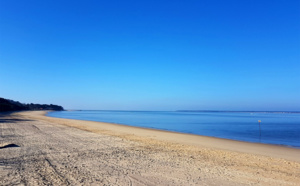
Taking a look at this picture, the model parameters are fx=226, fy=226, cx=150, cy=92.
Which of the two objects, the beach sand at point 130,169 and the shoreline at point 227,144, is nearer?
the beach sand at point 130,169

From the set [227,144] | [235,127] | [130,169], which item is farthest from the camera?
[235,127]

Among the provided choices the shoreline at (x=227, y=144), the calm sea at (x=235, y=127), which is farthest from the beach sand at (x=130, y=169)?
the calm sea at (x=235, y=127)

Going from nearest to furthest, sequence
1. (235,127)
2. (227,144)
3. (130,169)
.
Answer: (130,169) → (227,144) → (235,127)

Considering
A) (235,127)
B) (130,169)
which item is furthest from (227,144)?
(235,127)

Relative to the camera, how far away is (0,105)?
6241cm

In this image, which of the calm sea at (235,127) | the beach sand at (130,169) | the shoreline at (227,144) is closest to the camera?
the beach sand at (130,169)

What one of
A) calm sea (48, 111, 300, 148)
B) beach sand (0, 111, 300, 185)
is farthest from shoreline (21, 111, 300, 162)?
beach sand (0, 111, 300, 185)

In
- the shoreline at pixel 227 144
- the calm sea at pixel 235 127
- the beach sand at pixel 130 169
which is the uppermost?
the beach sand at pixel 130 169

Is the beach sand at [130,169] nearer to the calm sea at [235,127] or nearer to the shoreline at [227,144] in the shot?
the shoreline at [227,144]

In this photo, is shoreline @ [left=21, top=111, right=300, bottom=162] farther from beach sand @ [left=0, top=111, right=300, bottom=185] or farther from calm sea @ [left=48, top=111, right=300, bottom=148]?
beach sand @ [left=0, top=111, right=300, bottom=185]

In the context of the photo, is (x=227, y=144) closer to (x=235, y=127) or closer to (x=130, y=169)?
(x=130, y=169)

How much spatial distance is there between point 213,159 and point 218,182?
134 inches

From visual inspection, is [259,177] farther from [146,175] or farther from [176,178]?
[146,175]

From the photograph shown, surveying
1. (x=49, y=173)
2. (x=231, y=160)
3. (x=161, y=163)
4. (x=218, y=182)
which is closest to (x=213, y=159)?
(x=231, y=160)
